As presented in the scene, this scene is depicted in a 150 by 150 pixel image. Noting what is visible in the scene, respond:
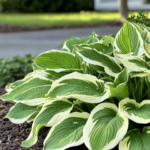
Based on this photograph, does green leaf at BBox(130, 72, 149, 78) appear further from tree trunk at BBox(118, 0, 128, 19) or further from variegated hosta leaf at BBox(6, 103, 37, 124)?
tree trunk at BBox(118, 0, 128, 19)

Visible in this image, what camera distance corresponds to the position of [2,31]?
1122cm

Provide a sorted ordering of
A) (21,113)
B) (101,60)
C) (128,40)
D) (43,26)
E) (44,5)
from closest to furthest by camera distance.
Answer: (101,60)
(128,40)
(21,113)
(43,26)
(44,5)

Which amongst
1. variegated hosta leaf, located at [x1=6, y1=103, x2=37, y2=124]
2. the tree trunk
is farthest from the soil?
the tree trunk

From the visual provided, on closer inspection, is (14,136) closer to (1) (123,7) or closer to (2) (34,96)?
(2) (34,96)

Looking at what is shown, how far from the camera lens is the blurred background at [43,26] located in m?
3.72

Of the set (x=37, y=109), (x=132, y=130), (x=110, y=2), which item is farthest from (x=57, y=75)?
(x=110, y=2)

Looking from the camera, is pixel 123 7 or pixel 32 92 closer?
pixel 32 92

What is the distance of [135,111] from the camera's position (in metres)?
1.49

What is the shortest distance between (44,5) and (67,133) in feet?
57.1

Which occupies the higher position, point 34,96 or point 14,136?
point 34,96

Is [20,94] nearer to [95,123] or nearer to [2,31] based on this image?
[95,123]

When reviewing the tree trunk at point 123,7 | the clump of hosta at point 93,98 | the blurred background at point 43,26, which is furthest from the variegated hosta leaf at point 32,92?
the tree trunk at point 123,7

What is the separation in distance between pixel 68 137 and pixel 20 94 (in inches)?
21.9

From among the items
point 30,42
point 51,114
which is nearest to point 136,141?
point 51,114
